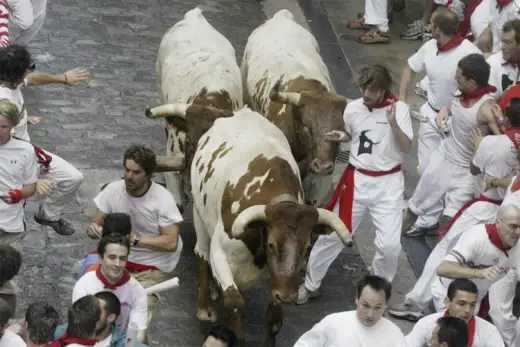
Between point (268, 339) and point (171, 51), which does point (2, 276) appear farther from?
point (171, 51)

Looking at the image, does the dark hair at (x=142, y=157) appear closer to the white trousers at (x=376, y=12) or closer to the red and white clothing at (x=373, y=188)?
the red and white clothing at (x=373, y=188)

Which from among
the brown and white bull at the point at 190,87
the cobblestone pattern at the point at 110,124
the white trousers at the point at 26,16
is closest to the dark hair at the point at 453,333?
the cobblestone pattern at the point at 110,124

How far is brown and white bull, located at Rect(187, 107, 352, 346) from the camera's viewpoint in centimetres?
987

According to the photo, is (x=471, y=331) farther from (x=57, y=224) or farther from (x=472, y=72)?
(x=57, y=224)

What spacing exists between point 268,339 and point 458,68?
3.01 metres

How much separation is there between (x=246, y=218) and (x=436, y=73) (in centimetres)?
384

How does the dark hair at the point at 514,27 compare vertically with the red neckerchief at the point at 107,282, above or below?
above

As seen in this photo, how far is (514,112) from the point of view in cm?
1131

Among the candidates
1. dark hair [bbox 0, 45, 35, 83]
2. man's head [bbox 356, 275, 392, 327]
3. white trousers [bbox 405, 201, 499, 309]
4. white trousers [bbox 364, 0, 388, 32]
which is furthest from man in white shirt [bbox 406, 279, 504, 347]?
white trousers [bbox 364, 0, 388, 32]

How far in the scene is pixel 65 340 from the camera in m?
8.57

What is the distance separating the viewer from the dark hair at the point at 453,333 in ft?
29.5

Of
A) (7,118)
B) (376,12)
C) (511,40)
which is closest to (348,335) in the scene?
(7,118)

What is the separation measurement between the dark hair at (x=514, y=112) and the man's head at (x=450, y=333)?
8.88 feet

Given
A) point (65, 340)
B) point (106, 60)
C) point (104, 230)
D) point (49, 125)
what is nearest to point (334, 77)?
point (106, 60)
